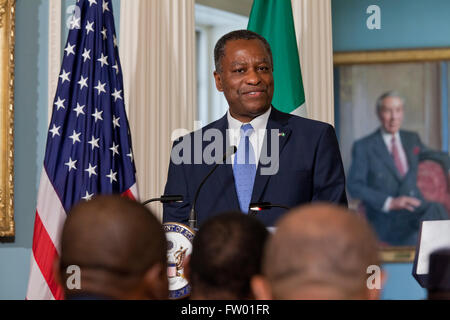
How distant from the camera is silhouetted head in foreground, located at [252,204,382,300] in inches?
47.4

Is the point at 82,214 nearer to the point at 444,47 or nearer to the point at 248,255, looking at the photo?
the point at 248,255

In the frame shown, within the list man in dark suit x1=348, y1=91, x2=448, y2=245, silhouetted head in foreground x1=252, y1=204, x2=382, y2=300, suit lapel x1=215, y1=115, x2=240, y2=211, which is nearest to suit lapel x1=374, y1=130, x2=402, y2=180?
man in dark suit x1=348, y1=91, x2=448, y2=245

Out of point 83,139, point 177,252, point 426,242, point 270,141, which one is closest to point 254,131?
point 270,141

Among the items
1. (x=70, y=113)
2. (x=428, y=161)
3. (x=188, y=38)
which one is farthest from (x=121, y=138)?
(x=428, y=161)

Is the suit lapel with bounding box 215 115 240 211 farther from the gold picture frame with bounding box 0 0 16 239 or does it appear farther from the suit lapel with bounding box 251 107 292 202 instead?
the gold picture frame with bounding box 0 0 16 239

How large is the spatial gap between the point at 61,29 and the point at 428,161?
3.40m

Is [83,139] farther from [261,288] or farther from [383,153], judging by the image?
[261,288]

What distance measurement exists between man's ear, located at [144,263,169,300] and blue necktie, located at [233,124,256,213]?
160 cm

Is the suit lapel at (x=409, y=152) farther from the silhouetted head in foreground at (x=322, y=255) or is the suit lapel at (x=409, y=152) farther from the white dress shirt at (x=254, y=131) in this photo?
the silhouetted head in foreground at (x=322, y=255)

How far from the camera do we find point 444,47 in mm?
6383

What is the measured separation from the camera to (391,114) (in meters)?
6.45

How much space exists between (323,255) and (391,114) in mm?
5450

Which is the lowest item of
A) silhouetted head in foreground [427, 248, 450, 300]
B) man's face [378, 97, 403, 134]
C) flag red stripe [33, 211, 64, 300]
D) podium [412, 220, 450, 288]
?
flag red stripe [33, 211, 64, 300]

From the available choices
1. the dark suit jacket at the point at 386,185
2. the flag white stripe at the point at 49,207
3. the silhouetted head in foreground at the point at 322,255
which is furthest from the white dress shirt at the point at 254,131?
the dark suit jacket at the point at 386,185
